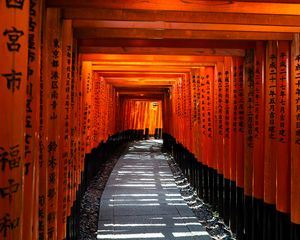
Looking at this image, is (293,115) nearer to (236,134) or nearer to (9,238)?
(236,134)

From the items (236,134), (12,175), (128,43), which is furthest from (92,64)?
(12,175)

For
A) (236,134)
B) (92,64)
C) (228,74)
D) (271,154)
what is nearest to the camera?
(271,154)

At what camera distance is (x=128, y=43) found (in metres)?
6.25

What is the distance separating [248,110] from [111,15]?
2.81 m

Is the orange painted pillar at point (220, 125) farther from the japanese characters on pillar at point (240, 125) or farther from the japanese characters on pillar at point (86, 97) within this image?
the japanese characters on pillar at point (86, 97)

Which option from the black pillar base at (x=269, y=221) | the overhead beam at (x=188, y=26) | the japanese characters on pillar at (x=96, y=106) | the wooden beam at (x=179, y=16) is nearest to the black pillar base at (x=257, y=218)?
the black pillar base at (x=269, y=221)

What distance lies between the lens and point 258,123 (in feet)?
19.1

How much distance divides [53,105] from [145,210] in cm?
509

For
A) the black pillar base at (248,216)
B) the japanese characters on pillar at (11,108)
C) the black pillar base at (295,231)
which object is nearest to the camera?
the japanese characters on pillar at (11,108)

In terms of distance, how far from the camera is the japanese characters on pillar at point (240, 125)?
6660 mm

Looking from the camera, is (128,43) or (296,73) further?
(128,43)

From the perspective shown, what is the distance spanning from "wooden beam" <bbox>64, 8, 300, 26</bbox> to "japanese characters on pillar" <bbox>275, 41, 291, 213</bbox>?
25.3 inches

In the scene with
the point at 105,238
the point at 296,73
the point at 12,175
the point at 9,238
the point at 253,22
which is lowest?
the point at 105,238

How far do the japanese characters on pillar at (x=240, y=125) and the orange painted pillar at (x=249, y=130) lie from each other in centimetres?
34
